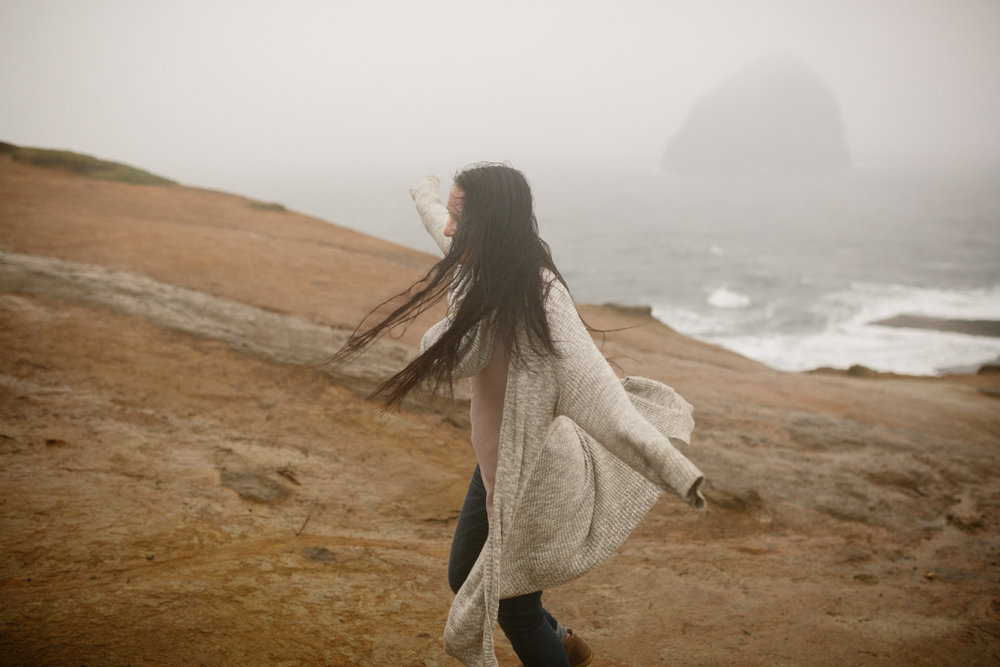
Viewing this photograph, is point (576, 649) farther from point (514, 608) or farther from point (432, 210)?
point (432, 210)

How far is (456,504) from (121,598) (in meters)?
2.56

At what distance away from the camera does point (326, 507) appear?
457 cm

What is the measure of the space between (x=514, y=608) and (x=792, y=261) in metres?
51.7

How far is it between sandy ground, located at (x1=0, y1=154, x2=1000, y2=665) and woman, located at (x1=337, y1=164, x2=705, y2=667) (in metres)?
1.30

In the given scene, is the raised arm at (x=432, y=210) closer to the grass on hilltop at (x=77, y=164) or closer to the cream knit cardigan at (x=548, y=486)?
the cream knit cardigan at (x=548, y=486)

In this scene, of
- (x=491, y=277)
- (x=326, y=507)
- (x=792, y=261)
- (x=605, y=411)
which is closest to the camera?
(x=605, y=411)

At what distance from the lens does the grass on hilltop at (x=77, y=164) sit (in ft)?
57.4

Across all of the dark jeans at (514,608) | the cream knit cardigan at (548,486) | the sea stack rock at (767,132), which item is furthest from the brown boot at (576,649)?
the sea stack rock at (767,132)

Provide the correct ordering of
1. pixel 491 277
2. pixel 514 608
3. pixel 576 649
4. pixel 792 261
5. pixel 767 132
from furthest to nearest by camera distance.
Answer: pixel 767 132 → pixel 792 261 → pixel 576 649 → pixel 514 608 → pixel 491 277

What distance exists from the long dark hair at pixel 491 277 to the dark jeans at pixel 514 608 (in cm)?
62

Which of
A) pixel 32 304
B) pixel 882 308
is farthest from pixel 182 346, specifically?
pixel 882 308

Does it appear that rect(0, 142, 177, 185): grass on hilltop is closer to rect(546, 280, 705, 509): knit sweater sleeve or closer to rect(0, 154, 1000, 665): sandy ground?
rect(0, 154, 1000, 665): sandy ground

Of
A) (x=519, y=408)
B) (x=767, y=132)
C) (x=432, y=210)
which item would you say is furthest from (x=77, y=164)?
(x=767, y=132)

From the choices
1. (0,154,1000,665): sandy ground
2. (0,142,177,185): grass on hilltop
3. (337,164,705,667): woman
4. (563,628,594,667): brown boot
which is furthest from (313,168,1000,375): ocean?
(0,142,177,185): grass on hilltop
